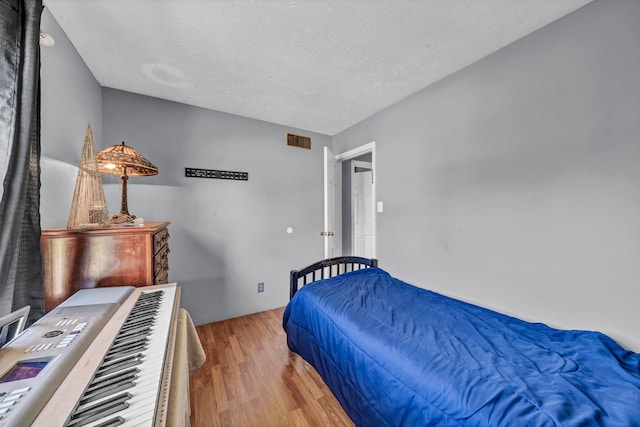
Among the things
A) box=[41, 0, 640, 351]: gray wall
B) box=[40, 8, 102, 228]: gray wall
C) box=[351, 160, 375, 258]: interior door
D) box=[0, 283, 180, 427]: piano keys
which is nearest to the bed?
box=[41, 0, 640, 351]: gray wall

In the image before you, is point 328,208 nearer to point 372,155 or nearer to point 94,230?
point 372,155

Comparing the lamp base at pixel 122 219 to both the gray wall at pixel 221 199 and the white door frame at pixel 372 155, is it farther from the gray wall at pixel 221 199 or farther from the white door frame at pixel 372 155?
the white door frame at pixel 372 155

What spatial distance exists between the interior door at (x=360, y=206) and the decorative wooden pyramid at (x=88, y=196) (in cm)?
326

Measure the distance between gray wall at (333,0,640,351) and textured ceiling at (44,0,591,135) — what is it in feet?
0.75

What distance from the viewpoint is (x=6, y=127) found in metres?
0.92

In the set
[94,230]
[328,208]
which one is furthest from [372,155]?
[94,230]

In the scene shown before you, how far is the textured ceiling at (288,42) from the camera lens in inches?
52.7

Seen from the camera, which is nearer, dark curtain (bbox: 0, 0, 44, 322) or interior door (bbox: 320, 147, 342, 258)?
dark curtain (bbox: 0, 0, 44, 322)

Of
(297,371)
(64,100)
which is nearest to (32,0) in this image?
(64,100)

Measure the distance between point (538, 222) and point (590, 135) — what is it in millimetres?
553

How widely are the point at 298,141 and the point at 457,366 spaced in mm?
2902

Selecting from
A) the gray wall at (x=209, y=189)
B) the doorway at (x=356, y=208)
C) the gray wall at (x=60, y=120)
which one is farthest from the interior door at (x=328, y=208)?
the gray wall at (x=60, y=120)

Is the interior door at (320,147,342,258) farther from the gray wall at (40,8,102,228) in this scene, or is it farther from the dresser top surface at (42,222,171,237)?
the gray wall at (40,8,102,228)

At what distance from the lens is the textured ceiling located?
1.34 metres
